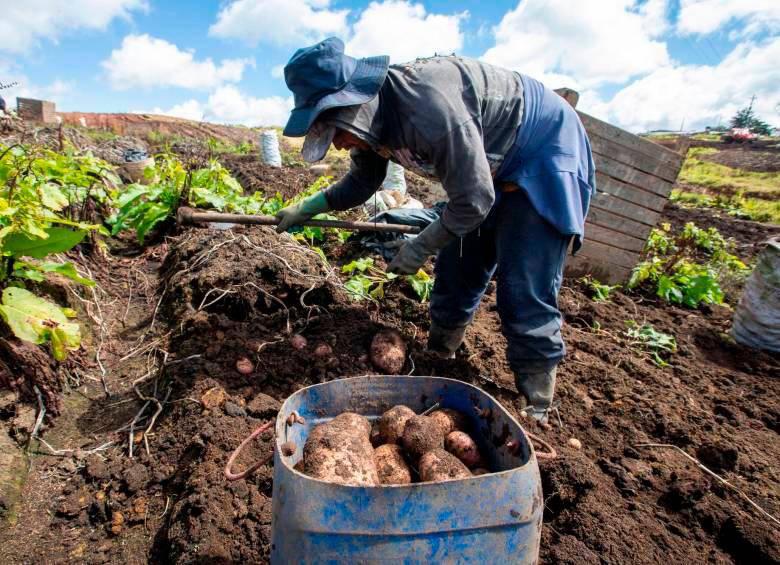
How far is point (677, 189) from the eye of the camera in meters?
15.1

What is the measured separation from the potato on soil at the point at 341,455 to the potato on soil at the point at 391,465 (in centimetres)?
4

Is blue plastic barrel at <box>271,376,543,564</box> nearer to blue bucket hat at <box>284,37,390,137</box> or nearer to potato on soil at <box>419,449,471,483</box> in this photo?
potato on soil at <box>419,449,471,483</box>

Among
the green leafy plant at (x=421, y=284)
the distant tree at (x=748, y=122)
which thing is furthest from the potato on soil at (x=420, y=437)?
the distant tree at (x=748, y=122)

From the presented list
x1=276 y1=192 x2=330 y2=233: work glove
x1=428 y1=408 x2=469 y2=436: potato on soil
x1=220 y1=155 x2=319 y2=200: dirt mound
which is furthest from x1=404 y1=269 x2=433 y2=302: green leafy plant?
x1=220 y1=155 x2=319 y2=200: dirt mound

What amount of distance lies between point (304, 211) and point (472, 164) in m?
1.30

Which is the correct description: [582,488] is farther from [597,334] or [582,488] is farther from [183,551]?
[597,334]

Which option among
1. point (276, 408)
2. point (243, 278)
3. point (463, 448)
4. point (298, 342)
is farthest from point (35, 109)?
point (463, 448)

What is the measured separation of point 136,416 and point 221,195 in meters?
3.09

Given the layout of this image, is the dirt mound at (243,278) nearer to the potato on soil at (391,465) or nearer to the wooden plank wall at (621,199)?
the potato on soil at (391,465)

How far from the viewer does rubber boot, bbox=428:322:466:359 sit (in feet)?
9.43

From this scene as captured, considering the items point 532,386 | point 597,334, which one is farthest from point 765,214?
point 532,386

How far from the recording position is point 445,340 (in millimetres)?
2904

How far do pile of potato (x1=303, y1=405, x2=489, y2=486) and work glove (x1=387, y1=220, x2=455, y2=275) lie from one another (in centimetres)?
88

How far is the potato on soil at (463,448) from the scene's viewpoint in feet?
5.02
